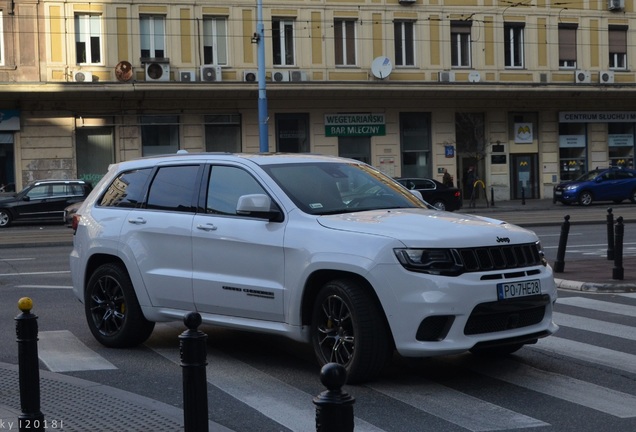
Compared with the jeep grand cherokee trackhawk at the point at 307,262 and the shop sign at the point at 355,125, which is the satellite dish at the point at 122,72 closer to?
the shop sign at the point at 355,125

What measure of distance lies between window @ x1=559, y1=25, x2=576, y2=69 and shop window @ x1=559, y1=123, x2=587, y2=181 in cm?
284

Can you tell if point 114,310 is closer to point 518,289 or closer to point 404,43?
point 518,289

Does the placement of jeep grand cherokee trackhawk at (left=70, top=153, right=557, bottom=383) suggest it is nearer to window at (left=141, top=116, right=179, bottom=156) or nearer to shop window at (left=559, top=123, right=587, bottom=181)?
window at (left=141, top=116, right=179, bottom=156)

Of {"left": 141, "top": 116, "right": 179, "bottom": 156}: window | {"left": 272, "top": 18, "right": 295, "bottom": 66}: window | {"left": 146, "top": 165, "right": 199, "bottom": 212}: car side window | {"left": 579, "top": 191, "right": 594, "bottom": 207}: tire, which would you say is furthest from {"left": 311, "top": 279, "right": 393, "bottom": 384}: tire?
{"left": 579, "top": 191, "right": 594, "bottom": 207}: tire

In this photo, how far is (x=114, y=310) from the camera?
941 cm

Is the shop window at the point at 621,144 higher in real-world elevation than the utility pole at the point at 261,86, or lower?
lower

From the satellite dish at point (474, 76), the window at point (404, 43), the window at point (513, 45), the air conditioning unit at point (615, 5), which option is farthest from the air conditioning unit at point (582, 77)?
the window at point (404, 43)

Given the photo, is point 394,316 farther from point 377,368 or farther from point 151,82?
point 151,82

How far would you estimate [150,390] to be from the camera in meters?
7.63

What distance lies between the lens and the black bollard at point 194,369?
5039mm

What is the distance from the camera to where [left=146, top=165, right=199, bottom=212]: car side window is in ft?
29.6

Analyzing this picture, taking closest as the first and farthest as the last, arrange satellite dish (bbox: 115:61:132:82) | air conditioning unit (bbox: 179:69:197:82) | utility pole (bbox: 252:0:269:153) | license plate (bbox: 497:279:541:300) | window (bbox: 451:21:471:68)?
license plate (bbox: 497:279:541:300)
utility pole (bbox: 252:0:269:153)
satellite dish (bbox: 115:61:132:82)
air conditioning unit (bbox: 179:69:197:82)
window (bbox: 451:21:471:68)

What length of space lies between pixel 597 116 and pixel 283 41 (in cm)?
1550

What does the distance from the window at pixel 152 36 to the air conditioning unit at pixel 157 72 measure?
0.54m
